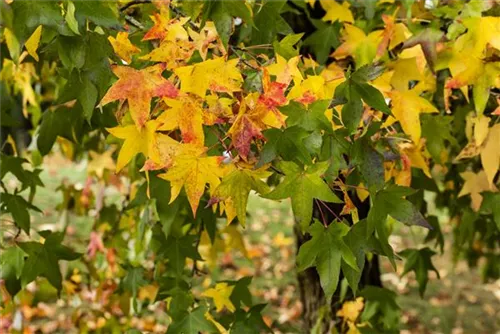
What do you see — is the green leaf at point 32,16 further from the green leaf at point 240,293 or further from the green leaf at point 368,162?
the green leaf at point 240,293

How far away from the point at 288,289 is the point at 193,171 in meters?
4.94

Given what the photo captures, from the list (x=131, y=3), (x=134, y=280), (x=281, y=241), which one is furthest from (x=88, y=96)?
(x=281, y=241)

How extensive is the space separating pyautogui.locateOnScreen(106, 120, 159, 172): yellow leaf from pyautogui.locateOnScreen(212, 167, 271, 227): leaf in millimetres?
198

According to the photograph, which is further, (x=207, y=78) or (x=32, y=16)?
(x=207, y=78)

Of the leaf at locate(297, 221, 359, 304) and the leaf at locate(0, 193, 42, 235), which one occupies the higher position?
the leaf at locate(297, 221, 359, 304)

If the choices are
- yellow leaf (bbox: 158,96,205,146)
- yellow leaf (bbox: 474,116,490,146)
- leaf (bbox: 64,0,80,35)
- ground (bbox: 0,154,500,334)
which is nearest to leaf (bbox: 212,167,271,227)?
yellow leaf (bbox: 158,96,205,146)

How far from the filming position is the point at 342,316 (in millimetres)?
2916

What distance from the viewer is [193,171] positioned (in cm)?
159

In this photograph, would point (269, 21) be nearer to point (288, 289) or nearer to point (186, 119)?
point (186, 119)

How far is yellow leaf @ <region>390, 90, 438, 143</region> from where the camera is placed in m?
1.98

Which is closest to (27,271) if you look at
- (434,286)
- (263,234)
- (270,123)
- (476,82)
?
(270,123)

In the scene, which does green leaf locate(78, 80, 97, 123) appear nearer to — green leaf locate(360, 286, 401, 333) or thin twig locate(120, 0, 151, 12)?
thin twig locate(120, 0, 151, 12)

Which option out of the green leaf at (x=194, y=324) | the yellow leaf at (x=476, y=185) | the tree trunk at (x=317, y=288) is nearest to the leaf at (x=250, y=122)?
the green leaf at (x=194, y=324)

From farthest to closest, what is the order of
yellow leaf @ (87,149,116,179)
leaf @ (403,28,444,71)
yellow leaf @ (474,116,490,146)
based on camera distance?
yellow leaf @ (87,149,116,179), yellow leaf @ (474,116,490,146), leaf @ (403,28,444,71)
